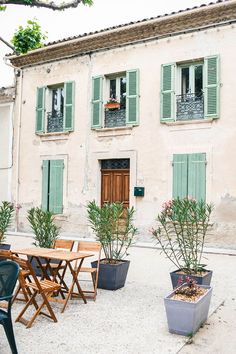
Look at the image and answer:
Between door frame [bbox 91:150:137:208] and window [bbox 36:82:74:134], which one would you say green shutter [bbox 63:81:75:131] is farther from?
door frame [bbox 91:150:137:208]

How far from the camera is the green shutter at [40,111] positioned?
43.0ft

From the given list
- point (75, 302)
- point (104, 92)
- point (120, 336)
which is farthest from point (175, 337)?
point (104, 92)

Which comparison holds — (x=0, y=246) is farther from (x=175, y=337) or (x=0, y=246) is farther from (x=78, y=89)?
(x=78, y=89)

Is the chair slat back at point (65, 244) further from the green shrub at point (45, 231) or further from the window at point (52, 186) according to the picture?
the window at point (52, 186)

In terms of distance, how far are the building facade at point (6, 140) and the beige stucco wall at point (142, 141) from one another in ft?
1.23

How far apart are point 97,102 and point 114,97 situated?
0.60 metres

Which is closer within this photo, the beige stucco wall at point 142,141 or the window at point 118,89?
the beige stucco wall at point 142,141

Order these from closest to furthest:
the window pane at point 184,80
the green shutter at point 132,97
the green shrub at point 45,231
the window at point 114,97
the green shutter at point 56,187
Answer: the green shrub at point 45,231 → the window pane at point 184,80 → the green shutter at point 132,97 → the window at point 114,97 → the green shutter at point 56,187

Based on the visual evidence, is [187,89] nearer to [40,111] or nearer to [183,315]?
[40,111]

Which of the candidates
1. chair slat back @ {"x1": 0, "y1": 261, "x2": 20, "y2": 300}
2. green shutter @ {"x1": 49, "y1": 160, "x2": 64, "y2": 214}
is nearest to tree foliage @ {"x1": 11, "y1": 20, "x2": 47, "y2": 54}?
green shutter @ {"x1": 49, "y1": 160, "x2": 64, "y2": 214}

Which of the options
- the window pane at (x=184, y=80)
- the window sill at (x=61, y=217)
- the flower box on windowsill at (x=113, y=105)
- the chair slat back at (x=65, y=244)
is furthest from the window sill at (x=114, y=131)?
the chair slat back at (x=65, y=244)

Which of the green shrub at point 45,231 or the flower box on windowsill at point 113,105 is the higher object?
the flower box on windowsill at point 113,105

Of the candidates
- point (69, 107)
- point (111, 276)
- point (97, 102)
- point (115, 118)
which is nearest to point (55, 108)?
point (69, 107)

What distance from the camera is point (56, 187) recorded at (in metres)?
12.7
